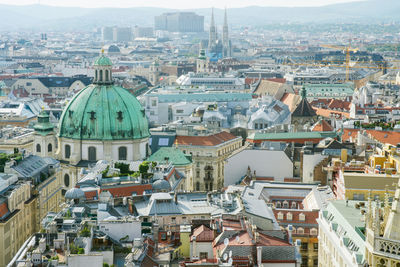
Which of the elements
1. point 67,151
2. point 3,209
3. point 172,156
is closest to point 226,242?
point 3,209

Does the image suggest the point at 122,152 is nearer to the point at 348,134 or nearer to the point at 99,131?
the point at 99,131

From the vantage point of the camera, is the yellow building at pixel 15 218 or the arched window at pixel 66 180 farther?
the arched window at pixel 66 180

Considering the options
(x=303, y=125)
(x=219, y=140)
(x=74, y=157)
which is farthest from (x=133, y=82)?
(x=74, y=157)

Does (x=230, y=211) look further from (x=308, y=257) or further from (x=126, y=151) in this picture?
(x=126, y=151)

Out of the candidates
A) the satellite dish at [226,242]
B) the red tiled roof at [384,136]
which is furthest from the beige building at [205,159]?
the satellite dish at [226,242]

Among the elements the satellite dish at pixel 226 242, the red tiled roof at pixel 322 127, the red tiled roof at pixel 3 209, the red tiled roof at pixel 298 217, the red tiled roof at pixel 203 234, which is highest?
the satellite dish at pixel 226 242

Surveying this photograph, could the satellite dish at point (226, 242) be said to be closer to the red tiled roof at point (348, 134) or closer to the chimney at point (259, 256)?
the chimney at point (259, 256)
